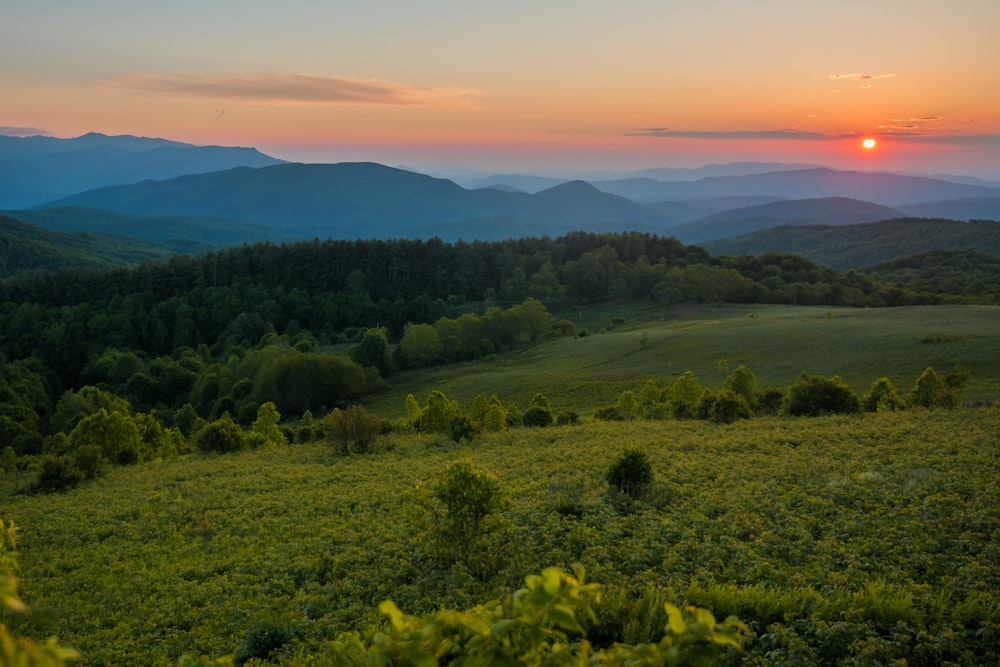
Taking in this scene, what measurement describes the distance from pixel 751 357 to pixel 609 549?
5412 cm

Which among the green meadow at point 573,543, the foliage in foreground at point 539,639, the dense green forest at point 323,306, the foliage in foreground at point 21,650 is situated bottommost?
the dense green forest at point 323,306

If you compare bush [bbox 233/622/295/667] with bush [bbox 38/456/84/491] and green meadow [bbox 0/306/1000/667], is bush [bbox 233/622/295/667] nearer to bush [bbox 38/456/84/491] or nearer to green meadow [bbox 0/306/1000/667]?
green meadow [bbox 0/306/1000/667]

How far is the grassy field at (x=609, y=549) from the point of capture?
10430mm

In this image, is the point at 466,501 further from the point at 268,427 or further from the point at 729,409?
the point at 268,427

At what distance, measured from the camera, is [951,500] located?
15.7 m

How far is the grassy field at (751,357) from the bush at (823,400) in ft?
25.8

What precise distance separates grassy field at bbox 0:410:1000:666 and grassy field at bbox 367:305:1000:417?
2359cm

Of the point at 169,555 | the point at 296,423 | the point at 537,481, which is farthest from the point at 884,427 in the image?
the point at 296,423

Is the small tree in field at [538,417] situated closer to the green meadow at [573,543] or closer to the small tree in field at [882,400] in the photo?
the green meadow at [573,543]

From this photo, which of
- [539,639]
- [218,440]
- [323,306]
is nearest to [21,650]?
[539,639]

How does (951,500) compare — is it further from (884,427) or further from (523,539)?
(884,427)

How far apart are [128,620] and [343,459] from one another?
767 inches

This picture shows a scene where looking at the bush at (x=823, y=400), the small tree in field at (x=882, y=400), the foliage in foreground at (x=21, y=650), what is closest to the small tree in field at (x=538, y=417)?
the bush at (x=823, y=400)

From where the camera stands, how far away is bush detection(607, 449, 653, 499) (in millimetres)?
19844
